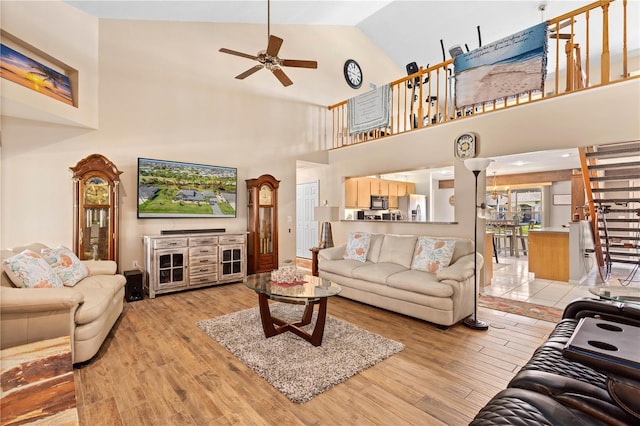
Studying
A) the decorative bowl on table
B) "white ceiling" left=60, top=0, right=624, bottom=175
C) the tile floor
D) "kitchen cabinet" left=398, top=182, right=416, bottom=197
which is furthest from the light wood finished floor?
"kitchen cabinet" left=398, top=182, right=416, bottom=197

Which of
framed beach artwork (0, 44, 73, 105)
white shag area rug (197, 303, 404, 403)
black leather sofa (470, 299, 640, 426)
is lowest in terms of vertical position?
white shag area rug (197, 303, 404, 403)

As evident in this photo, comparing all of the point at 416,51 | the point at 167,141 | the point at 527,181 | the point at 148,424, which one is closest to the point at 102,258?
the point at 167,141

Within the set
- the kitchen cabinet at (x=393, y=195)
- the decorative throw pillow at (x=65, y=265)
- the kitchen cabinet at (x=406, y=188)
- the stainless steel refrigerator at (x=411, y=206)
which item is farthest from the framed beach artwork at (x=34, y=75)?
the stainless steel refrigerator at (x=411, y=206)

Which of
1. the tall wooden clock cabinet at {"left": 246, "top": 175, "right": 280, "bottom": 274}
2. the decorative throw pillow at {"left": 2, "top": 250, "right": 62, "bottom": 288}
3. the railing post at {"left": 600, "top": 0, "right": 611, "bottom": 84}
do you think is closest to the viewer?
the decorative throw pillow at {"left": 2, "top": 250, "right": 62, "bottom": 288}

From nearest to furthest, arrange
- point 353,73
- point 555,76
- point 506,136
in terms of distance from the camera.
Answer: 1. point 555,76
2. point 506,136
3. point 353,73

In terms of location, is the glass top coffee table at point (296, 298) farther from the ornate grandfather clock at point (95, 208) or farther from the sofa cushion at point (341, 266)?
the ornate grandfather clock at point (95, 208)

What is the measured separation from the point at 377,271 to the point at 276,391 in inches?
82.1

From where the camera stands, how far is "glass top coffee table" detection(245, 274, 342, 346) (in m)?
2.76

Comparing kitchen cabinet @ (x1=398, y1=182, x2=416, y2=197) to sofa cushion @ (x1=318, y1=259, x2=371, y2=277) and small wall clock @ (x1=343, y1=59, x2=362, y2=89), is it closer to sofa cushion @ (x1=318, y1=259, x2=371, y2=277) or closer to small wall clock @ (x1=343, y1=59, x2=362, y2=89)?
small wall clock @ (x1=343, y1=59, x2=362, y2=89)

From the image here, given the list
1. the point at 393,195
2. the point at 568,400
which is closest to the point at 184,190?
the point at 568,400

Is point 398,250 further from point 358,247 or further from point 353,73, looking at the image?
point 353,73

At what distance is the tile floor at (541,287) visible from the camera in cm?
429

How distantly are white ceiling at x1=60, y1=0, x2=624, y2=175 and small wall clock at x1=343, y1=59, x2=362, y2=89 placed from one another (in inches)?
10.1

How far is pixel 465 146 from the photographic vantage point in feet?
14.8
